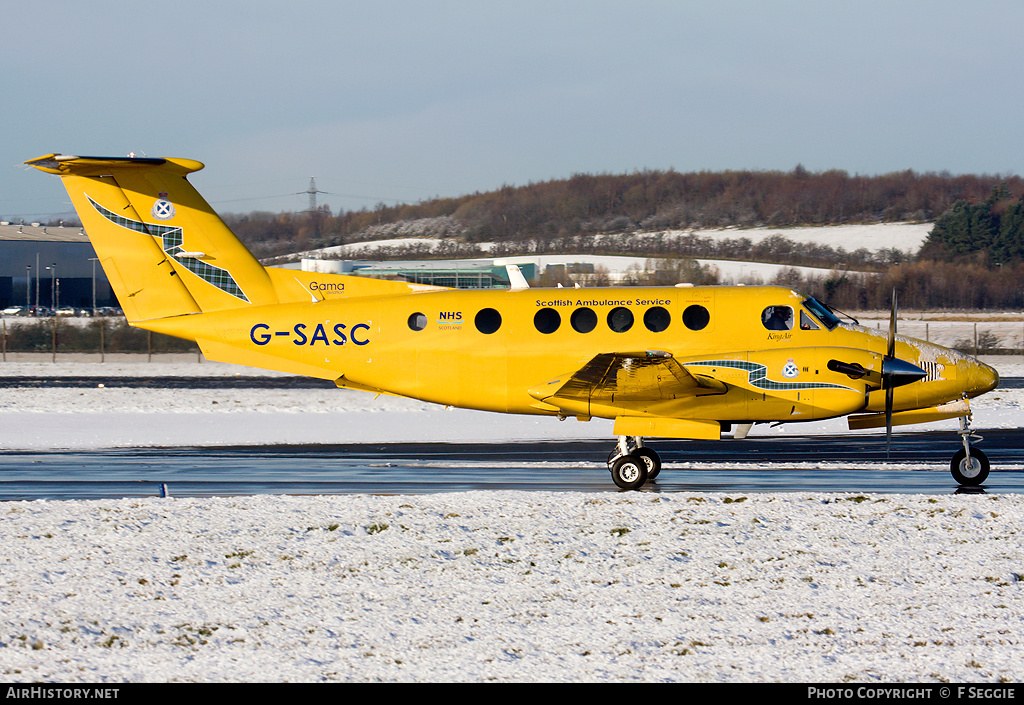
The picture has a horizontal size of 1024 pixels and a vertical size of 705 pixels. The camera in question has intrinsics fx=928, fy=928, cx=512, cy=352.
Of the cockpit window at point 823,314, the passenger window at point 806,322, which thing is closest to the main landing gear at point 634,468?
the passenger window at point 806,322

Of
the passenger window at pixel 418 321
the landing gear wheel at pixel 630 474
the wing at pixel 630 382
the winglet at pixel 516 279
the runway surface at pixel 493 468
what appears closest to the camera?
the wing at pixel 630 382

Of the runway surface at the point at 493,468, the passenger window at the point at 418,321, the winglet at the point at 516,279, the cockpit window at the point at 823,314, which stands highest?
the winglet at the point at 516,279

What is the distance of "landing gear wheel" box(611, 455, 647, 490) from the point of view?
1353cm

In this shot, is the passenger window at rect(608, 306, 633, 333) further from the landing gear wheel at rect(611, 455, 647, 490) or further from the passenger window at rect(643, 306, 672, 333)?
the landing gear wheel at rect(611, 455, 647, 490)

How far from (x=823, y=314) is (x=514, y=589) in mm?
8199

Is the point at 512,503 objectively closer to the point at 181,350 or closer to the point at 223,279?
the point at 223,279

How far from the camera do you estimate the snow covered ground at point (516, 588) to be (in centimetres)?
658

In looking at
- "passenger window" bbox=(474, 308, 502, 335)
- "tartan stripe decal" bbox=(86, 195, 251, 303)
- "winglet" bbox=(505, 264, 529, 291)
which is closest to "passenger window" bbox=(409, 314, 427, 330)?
"passenger window" bbox=(474, 308, 502, 335)

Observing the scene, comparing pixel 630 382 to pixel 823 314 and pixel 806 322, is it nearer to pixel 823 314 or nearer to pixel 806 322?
pixel 806 322

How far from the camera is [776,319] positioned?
14.3 metres

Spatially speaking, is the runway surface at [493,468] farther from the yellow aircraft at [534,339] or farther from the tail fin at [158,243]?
the tail fin at [158,243]

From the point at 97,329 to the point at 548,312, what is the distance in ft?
127

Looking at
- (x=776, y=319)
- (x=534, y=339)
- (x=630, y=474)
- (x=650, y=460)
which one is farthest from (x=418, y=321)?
(x=776, y=319)

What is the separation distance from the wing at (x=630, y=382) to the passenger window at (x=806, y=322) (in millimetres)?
1672
